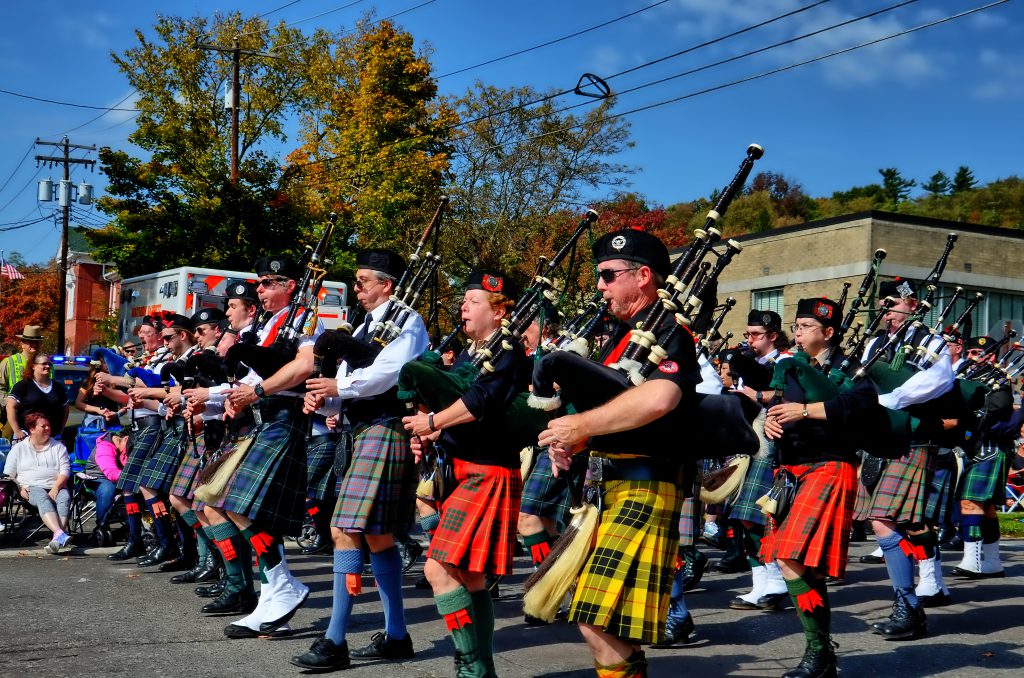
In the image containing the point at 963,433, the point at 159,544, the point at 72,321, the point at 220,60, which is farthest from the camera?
the point at 72,321

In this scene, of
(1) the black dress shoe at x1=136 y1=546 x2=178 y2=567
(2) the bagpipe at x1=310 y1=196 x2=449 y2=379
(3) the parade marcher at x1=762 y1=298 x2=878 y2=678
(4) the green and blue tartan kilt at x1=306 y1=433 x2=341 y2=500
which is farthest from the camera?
(1) the black dress shoe at x1=136 y1=546 x2=178 y2=567

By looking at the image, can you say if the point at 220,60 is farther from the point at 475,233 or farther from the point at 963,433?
the point at 963,433

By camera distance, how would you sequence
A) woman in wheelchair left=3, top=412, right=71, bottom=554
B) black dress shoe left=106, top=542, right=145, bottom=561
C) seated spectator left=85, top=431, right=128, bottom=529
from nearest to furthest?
black dress shoe left=106, top=542, right=145, bottom=561
woman in wheelchair left=3, top=412, right=71, bottom=554
seated spectator left=85, top=431, right=128, bottom=529

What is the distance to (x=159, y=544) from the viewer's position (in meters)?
8.26

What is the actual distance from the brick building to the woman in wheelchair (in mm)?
18553

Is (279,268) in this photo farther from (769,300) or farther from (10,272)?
(10,272)

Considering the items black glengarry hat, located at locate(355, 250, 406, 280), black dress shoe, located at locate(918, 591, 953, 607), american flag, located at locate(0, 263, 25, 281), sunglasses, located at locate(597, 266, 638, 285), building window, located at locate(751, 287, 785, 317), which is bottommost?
black dress shoe, located at locate(918, 591, 953, 607)

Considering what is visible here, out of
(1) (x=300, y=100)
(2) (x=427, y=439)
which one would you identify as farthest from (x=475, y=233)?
(2) (x=427, y=439)

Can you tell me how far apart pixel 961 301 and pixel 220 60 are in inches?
845

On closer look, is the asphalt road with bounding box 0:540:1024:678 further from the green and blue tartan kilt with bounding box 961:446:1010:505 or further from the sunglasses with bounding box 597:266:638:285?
the sunglasses with bounding box 597:266:638:285

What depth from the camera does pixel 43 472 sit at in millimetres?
9344

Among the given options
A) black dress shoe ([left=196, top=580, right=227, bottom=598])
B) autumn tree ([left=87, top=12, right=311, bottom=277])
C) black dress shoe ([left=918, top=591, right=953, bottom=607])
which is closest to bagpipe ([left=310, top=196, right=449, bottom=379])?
black dress shoe ([left=196, top=580, right=227, bottom=598])

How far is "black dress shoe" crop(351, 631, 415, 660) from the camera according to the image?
508 centimetres

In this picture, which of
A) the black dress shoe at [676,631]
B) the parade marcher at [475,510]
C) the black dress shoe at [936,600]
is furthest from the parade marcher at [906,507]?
the parade marcher at [475,510]
